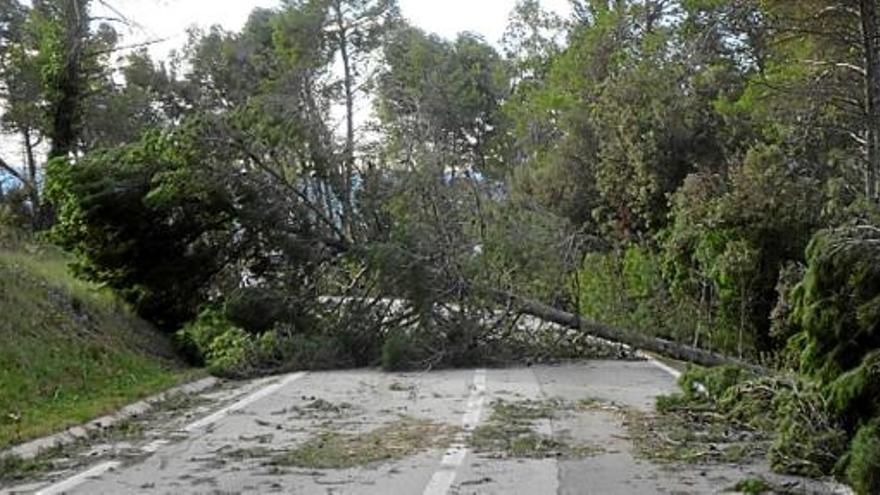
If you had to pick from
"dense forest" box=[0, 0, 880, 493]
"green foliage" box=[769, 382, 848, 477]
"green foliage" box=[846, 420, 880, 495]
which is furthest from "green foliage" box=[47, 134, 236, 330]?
"green foliage" box=[846, 420, 880, 495]

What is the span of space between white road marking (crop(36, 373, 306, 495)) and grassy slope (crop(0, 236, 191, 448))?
1.35 m

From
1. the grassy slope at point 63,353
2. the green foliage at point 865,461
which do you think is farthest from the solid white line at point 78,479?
the green foliage at point 865,461

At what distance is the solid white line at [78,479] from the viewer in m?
8.70

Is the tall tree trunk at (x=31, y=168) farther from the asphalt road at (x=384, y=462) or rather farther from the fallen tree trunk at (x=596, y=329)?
the asphalt road at (x=384, y=462)

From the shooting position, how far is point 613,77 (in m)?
28.6

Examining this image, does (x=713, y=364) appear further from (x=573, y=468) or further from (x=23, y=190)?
(x=23, y=190)

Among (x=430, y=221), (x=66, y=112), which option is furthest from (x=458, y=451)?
(x=66, y=112)

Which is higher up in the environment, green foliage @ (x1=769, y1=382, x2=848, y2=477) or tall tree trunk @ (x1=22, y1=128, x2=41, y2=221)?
tall tree trunk @ (x1=22, y1=128, x2=41, y2=221)

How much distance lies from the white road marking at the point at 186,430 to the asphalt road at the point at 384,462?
0.05 ft

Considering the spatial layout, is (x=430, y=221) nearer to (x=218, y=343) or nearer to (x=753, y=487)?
(x=218, y=343)

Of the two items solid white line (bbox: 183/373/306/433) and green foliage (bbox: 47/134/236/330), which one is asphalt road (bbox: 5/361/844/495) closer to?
solid white line (bbox: 183/373/306/433)

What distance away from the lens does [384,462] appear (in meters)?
9.93

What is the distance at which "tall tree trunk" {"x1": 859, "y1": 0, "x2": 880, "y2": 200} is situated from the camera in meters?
16.2

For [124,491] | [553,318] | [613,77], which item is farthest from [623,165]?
[124,491]
